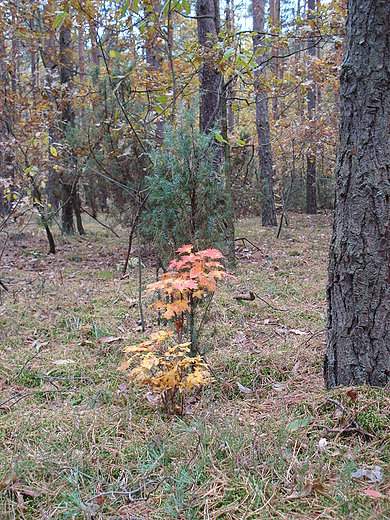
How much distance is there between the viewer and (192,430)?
2.00 m

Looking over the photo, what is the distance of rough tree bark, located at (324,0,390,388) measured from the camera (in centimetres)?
198

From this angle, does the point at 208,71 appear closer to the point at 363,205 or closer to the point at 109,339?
the point at 109,339

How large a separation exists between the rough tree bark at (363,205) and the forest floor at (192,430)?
25 cm

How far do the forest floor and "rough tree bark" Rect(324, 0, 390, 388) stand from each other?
10.0 inches

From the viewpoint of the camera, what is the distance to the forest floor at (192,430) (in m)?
1.56

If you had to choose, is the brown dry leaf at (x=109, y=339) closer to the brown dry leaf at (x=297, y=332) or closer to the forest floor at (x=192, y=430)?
the forest floor at (x=192, y=430)

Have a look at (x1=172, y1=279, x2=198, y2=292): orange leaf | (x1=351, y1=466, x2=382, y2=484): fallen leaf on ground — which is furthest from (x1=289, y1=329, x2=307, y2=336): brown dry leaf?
(x1=351, y1=466, x2=382, y2=484): fallen leaf on ground

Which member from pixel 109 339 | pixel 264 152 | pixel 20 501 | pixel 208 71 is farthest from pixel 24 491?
pixel 264 152

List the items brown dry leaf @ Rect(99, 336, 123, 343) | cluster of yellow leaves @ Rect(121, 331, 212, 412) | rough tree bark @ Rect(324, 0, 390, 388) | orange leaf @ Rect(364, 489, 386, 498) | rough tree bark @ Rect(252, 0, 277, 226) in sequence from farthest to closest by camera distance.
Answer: rough tree bark @ Rect(252, 0, 277, 226)
brown dry leaf @ Rect(99, 336, 123, 343)
cluster of yellow leaves @ Rect(121, 331, 212, 412)
rough tree bark @ Rect(324, 0, 390, 388)
orange leaf @ Rect(364, 489, 386, 498)

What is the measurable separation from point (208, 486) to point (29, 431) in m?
1.06

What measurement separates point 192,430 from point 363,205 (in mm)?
1444

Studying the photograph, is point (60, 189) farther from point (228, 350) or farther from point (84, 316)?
point (228, 350)

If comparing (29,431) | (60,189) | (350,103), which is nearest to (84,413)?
(29,431)

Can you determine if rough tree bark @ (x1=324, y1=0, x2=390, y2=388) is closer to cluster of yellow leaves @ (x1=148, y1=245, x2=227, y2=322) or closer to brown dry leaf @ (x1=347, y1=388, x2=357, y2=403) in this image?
brown dry leaf @ (x1=347, y1=388, x2=357, y2=403)
